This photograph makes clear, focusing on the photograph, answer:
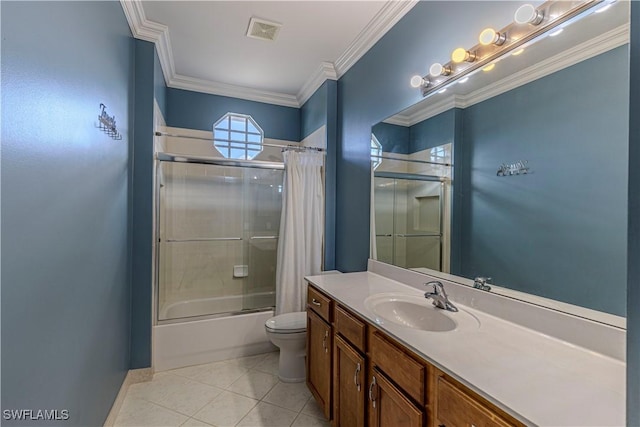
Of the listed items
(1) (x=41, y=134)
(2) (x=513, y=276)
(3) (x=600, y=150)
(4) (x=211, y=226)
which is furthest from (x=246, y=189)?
(3) (x=600, y=150)

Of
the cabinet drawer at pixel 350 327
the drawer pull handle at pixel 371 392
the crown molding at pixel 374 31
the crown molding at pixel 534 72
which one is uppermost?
the crown molding at pixel 374 31

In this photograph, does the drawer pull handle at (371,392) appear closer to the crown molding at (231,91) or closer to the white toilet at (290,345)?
the white toilet at (290,345)

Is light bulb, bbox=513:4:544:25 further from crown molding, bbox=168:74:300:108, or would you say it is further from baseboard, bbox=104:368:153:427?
baseboard, bbox=104:368:153:427

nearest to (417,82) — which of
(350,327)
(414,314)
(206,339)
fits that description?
(414,314)

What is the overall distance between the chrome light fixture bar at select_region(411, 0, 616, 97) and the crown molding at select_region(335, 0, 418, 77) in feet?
2.02

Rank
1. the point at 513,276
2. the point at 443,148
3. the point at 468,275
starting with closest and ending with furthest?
the point at 513,276 < the point at 468,275 < the point at 443,148

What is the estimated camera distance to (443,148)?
64.7 inches

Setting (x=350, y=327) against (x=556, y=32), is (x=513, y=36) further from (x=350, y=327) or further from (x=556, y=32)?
(x=350, y=327)

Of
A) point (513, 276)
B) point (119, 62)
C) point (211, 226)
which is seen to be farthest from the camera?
point (211, 226)

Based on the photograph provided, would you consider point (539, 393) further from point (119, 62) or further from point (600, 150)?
point (119, 62)

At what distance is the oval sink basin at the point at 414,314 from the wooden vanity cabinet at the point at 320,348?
31 centimetres

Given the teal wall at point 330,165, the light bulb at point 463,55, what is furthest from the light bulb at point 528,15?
the teal wall at point 330,165

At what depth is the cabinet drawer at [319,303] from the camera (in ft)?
5.56

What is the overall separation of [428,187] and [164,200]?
2445 millimetres
